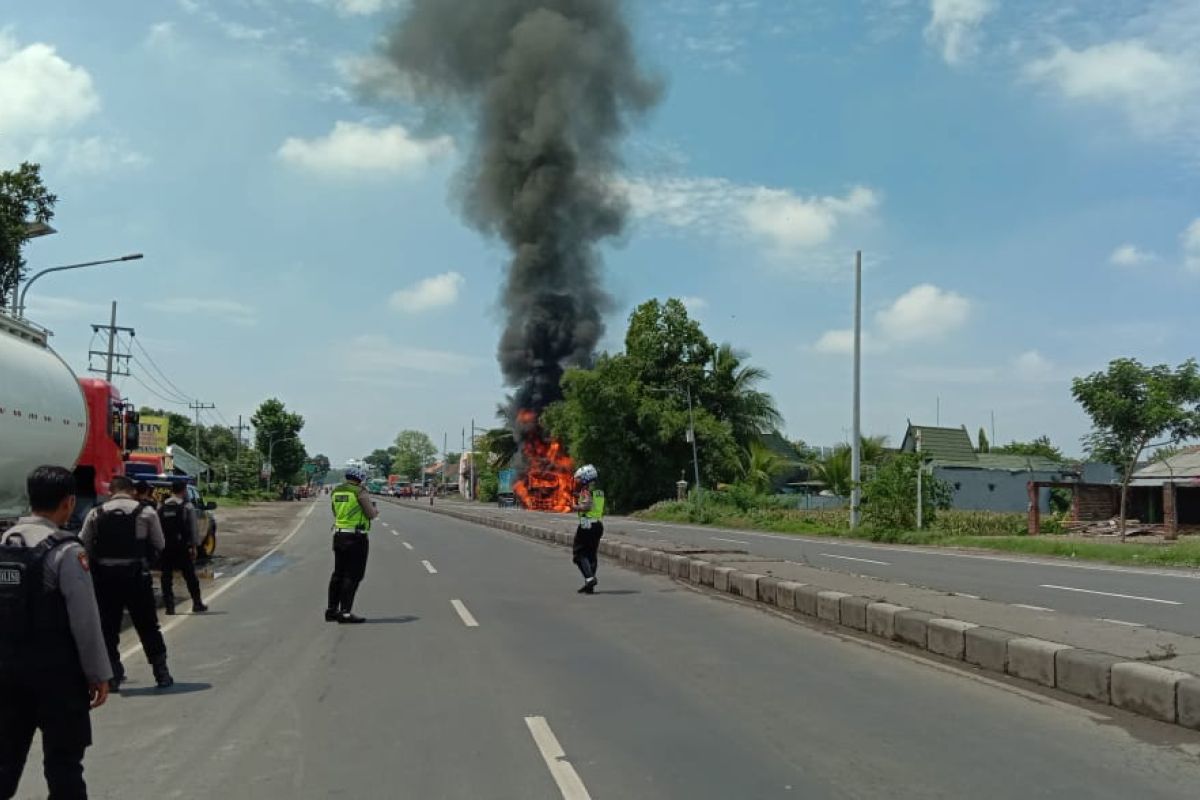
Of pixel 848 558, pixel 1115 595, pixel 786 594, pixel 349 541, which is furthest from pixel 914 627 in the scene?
pixel 848 558

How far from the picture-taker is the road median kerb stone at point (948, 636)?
8.67m

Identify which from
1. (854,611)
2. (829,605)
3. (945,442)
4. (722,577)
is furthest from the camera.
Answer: (945,442)

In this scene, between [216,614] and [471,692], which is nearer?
Result: [471,692]

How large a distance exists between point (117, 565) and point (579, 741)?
167 inches

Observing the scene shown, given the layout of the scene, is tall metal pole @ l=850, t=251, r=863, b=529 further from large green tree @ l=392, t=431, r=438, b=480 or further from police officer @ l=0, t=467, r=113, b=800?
large green tree @ l=392, t=431, r=438, b=480

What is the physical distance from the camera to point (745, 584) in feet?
44.8

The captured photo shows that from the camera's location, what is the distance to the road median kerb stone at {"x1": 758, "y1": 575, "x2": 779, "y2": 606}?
12.8 m

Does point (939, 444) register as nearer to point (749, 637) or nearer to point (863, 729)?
point (749, 637)

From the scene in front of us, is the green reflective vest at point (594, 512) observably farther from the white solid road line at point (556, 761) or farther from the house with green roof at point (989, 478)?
the house with green roof at point (989, 478)

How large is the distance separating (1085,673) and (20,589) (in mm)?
6873

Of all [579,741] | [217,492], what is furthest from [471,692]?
[217,492]

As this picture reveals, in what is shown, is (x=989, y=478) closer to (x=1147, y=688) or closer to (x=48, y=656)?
(x=1147, y=688)

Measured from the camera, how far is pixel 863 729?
20.2ft

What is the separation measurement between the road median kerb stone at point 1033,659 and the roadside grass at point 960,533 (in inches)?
587
